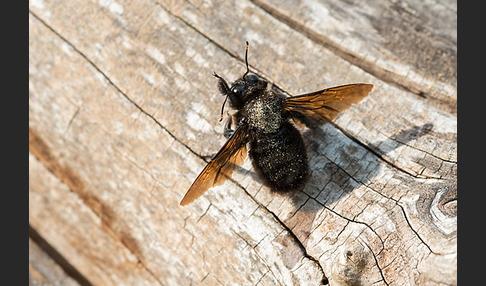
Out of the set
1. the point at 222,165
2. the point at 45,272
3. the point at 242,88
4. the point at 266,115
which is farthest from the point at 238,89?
the point at 45,272

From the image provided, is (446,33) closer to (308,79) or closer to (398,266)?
(308,79)

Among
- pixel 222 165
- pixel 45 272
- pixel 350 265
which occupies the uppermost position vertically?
→ pixel 350 265

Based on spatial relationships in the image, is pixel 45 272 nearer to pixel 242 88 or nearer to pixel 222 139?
pixel 222 139

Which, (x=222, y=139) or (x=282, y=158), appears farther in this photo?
(x=222, y=139)

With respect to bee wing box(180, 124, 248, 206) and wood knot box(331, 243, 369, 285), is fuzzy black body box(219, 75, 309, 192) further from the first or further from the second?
wood knot box(331, 243, 369, 285)

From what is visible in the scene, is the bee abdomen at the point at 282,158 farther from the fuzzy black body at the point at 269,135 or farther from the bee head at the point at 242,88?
the bee head at the point at 242,88

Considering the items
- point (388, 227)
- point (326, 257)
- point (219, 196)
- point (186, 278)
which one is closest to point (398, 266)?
point (388, 227)
